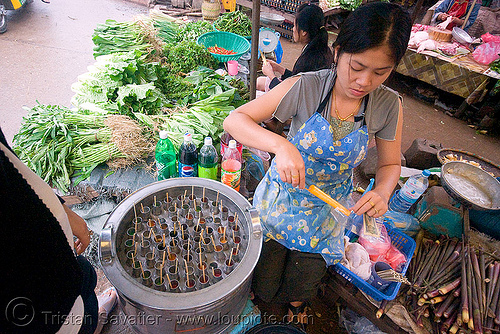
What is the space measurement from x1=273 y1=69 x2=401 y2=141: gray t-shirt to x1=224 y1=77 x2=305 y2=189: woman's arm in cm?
5

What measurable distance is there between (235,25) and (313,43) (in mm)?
3031

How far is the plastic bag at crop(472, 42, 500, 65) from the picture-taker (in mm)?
5492

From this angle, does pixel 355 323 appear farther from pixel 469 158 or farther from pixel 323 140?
pixel 469 158

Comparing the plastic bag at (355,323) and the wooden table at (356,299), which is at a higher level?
the wooden table at (356,299)

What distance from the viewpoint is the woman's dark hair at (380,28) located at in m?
1.33

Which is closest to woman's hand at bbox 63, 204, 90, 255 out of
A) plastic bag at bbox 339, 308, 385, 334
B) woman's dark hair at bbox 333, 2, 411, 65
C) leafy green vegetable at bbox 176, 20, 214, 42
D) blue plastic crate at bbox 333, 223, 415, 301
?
woman's dark hair at bbox 333, 2, 411, 65

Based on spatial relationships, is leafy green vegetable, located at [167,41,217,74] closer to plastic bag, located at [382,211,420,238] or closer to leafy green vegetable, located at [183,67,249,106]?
leafy green vegetable, located at [183,67,249,106]

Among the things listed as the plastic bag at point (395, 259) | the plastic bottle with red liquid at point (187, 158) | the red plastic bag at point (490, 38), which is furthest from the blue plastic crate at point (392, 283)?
the red plastic bag at point (490, 38)

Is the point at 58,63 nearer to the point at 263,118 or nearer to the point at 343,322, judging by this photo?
the point at 263,118

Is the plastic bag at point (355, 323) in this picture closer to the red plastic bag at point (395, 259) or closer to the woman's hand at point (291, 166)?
the red plastic bag at point (395, 259)

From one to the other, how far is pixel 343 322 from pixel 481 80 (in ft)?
18.3

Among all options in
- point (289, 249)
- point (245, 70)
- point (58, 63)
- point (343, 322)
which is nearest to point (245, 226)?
point (289, 249)

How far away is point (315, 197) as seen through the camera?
6.32 feet

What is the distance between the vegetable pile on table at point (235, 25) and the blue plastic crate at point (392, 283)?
185 inches
